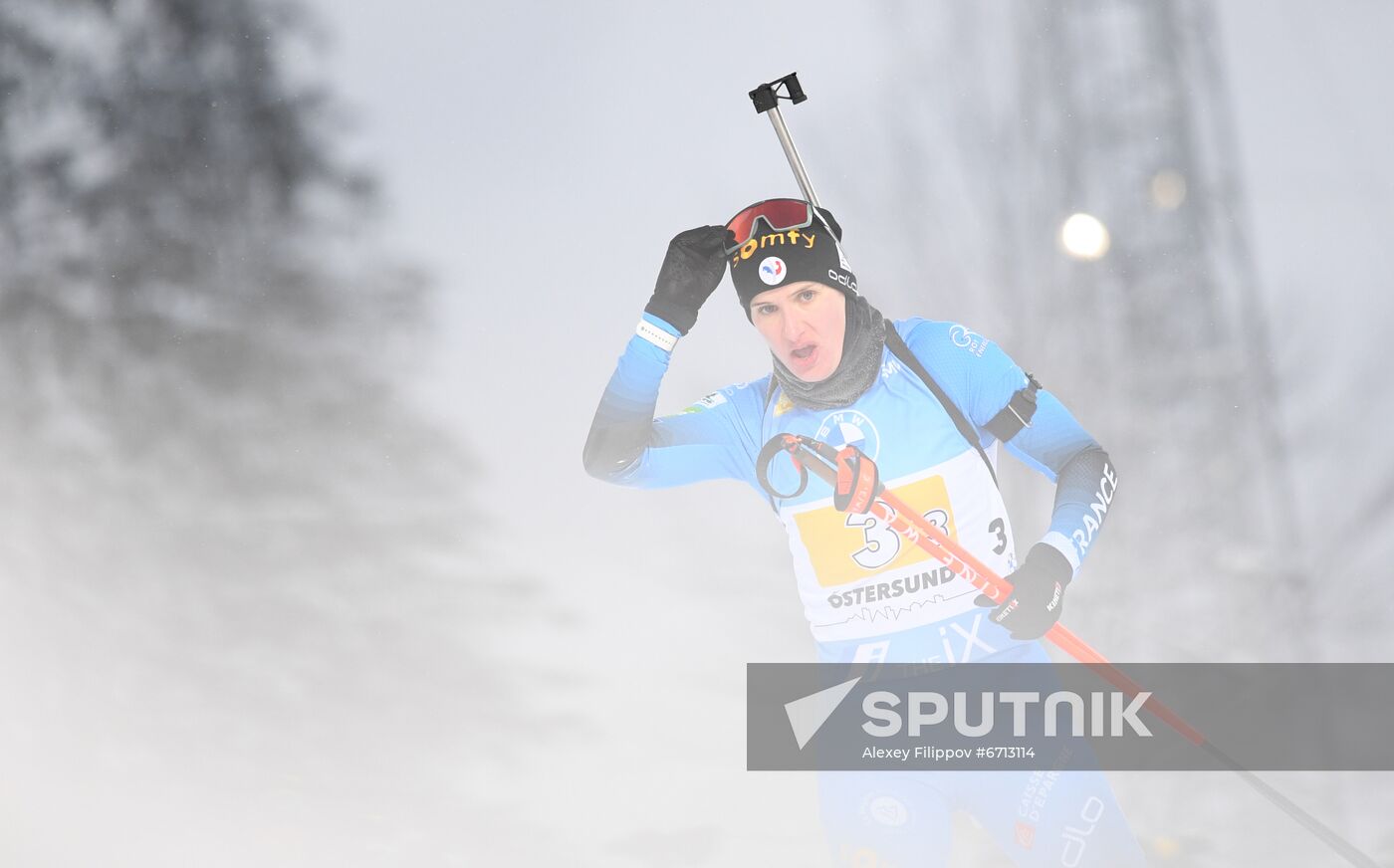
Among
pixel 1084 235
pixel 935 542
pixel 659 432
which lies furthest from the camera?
pixel 1084 235

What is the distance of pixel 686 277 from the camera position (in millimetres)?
3873

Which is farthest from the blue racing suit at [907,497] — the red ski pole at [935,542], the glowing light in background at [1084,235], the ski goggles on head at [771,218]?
the glowing light in background at [1084,235]

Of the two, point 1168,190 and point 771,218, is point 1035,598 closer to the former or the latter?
point 771,218

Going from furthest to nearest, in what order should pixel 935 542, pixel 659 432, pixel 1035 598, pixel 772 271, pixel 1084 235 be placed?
pixel 1084 235 < pixel 659 432 < pixel 772 271 < pixel 935 542 < pixel 1035 598

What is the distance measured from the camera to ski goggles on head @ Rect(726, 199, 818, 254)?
4043 millimetres

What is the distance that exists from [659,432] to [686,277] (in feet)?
2.12

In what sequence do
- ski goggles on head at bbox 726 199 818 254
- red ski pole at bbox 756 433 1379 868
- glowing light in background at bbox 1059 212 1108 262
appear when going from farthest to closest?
glowing light in background at bbox 1059 212 1108 262 < ski goggles on head at bbox 726 199 818 254 < red ski pole at bbox 756 433 1379 868

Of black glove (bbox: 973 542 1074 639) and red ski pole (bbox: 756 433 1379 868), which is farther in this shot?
red ski pole (bbox: 756 433 1379 868)

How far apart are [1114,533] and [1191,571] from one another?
2.60 ft

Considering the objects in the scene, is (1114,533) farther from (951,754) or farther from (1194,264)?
(951,754)

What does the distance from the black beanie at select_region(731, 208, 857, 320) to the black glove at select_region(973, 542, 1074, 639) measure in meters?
1.18

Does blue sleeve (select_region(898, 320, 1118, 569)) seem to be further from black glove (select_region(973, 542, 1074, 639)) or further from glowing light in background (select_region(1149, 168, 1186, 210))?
glowing light in background (select_region(1149, 168, 1186, 210))

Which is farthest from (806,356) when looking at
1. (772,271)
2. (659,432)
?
(659,432)

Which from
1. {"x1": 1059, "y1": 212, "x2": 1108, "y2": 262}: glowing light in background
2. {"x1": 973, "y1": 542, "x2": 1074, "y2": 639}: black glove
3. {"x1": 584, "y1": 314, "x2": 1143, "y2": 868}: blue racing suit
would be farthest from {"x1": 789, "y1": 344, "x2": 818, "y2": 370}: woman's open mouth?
{"x1": 1059, "y1": 212, "x2": 1108, "y2": 262}: glowing light in background
